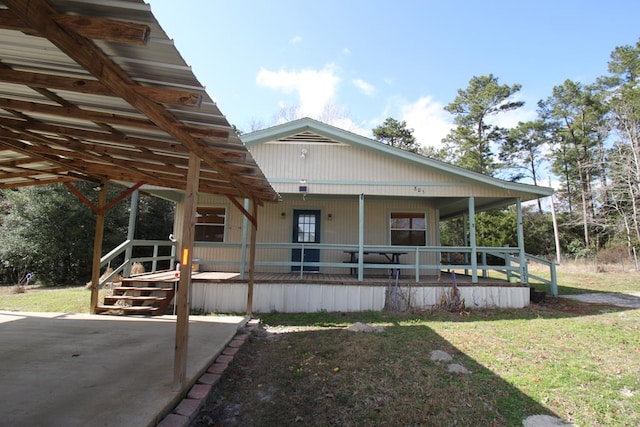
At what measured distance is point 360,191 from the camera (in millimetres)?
8492

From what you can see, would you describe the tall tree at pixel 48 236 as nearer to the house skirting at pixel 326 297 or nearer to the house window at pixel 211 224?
the house window at pixel 211 224

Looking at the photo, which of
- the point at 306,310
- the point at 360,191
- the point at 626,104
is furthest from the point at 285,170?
the point at 626,104

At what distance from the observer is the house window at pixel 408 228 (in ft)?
33.5

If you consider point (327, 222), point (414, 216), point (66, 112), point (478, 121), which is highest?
point (478, 121)

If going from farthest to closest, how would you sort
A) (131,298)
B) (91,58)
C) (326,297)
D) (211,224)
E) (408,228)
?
(408,228) → (211,224) → (326,297) → (131,298) → (91,58)

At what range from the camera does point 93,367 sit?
3422 mm

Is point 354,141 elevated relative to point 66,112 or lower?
elevated

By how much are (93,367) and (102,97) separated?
2.80 meters

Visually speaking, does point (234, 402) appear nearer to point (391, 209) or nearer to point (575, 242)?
point (391, 209)

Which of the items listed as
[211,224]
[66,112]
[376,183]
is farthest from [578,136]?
[66,112]

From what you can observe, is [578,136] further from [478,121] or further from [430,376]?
[430,376]

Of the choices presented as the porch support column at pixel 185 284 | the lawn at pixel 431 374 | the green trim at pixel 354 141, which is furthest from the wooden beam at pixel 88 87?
the green trim at pixel 354 141

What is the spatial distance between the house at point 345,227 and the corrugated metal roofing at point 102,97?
367 centimetres

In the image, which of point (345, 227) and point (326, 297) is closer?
point (326, 297)
